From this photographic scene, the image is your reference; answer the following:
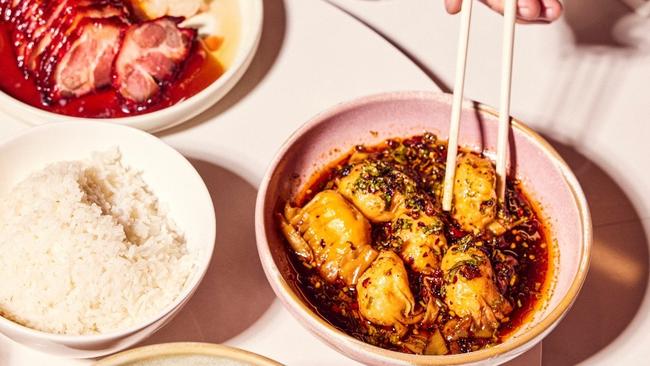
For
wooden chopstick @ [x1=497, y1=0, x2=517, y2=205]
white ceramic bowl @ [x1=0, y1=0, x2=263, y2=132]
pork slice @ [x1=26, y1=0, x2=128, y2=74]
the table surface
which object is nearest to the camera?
wooden chopstick @ [x1=497, y1=0, x2=517, y2=205]

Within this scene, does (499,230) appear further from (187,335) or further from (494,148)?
(187,335)

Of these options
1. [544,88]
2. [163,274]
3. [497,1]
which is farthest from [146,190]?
[544,88]

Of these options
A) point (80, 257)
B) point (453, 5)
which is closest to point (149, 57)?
point (80, 257)

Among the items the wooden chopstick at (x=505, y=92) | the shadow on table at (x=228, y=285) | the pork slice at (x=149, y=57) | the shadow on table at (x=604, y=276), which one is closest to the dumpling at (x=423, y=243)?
the wooden chopstick at (x=505, y=92)

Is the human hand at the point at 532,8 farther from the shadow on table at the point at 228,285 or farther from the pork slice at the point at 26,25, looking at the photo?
the pork slice at the point at 26,25

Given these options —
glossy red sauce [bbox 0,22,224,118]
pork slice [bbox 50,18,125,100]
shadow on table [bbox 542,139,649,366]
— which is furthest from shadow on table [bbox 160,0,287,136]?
shadow on table [bbox 542,139,649,366]

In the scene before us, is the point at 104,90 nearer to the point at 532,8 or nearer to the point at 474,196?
the point at 474,196

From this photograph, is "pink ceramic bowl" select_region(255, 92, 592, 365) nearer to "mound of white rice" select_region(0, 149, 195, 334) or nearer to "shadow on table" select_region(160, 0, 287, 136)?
"mound of white rice" select_region(0, 149, 195, 334)
